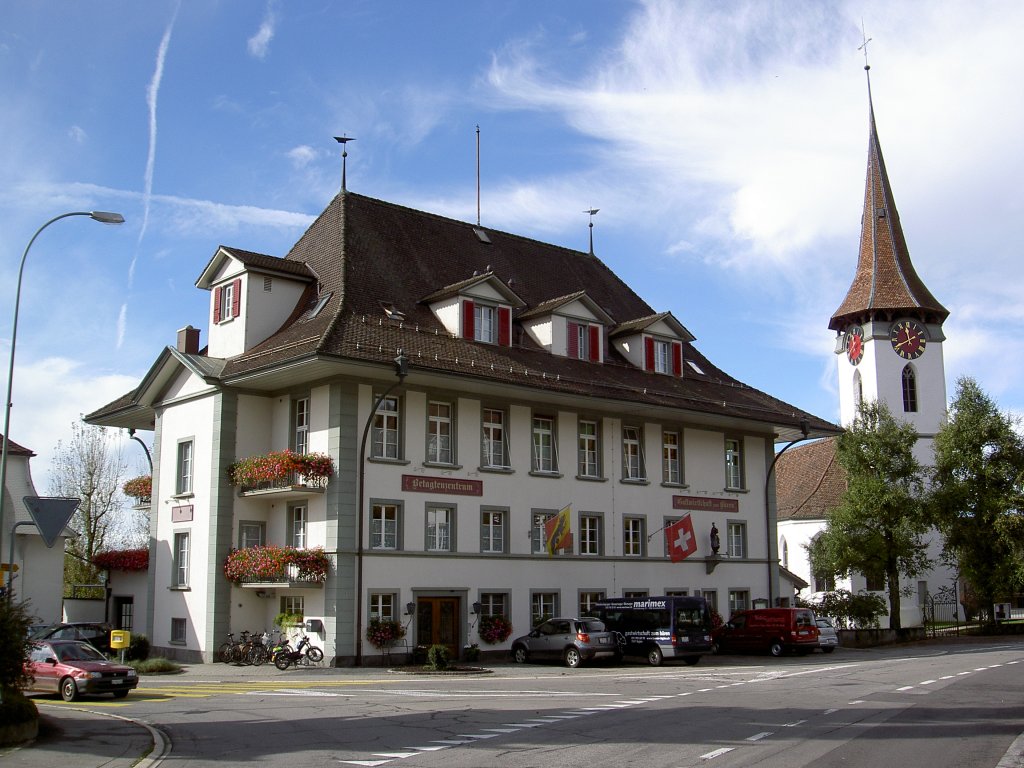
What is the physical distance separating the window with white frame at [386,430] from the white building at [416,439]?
0.06 metres

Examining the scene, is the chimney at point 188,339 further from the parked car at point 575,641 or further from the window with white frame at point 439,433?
the parked car at point 575,641

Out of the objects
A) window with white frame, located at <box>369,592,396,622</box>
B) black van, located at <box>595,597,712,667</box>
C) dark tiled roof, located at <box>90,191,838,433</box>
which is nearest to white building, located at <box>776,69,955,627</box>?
dark tiled roof, located at <box>90,191,838,433</box>

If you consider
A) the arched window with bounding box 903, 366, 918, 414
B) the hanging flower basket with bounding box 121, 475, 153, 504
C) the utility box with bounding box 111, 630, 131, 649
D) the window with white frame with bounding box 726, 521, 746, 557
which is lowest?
the utility box with bounding box 111, 630, 131, 649

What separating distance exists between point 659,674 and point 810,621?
10.8 meters

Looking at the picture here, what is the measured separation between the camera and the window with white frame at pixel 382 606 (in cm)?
2934

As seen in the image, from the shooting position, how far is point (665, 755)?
41.1ft

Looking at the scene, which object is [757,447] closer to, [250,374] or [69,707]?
[250,374]

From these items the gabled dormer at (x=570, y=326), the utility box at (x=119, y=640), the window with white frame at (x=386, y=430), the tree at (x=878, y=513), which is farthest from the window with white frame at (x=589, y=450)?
the utility box at (x=119, y=640)

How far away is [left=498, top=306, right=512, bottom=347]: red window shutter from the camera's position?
34.0 m

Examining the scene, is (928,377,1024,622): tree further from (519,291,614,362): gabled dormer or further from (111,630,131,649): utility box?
(111,630,131,649): utility box

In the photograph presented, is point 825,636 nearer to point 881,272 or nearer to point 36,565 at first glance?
point 36,565

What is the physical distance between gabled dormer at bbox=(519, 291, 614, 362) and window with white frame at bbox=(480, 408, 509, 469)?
3.40 m

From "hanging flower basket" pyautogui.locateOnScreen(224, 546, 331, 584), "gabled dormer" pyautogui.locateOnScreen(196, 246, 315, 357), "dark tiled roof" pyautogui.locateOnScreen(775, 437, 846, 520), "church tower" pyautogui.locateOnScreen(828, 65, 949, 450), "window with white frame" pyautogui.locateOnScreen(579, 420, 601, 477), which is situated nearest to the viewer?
"hanging flower basket" pyautogui.locateOnScreen(224, 546, 331, 584)

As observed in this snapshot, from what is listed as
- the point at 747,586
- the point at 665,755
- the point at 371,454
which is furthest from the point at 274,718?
the point at 747,586
